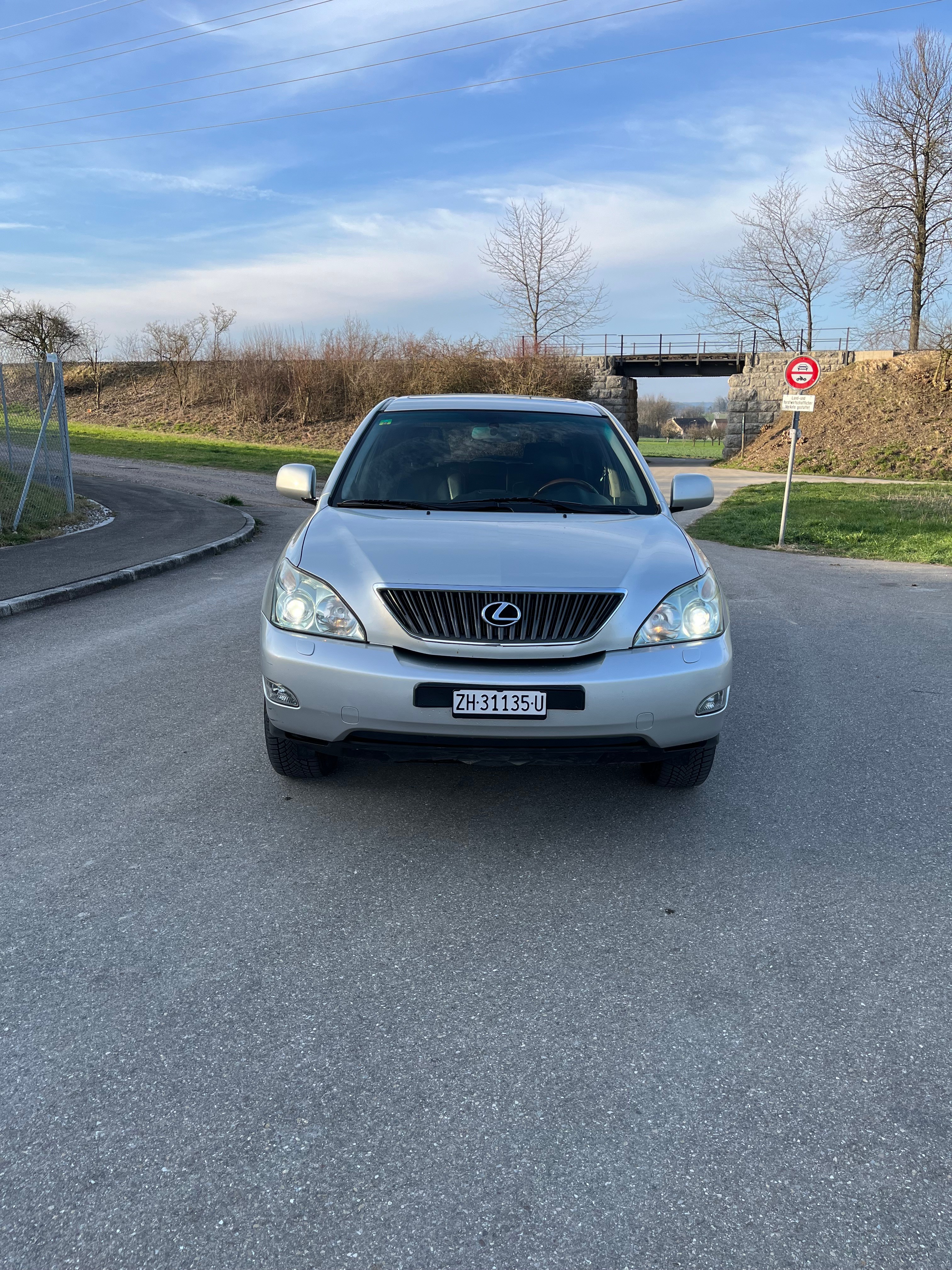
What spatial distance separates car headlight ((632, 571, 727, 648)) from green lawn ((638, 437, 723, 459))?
42.2 m

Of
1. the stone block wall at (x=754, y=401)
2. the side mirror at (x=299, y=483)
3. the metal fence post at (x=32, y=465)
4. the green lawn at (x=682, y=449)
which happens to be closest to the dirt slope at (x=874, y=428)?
the stone block wall at (x=754, y=401)

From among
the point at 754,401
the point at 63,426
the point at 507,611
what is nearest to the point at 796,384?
the point at 63,426

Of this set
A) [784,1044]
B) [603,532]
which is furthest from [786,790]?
[784,1044]

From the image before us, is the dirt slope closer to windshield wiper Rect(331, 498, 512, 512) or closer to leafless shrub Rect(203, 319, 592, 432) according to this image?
leafless shrub Rect(203, 319, 592, 432)

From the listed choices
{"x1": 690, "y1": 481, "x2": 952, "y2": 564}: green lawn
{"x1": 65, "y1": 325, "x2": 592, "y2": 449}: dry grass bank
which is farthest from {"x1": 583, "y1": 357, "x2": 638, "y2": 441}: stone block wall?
{"x1": 690, "y1": 481, "x2": 952, "y2": 564}: green lawn

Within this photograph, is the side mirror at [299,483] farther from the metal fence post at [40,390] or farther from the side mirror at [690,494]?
the metal fence post at [40,390]

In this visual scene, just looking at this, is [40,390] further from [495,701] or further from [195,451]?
[195,451]

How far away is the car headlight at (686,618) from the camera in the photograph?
12.0 ft

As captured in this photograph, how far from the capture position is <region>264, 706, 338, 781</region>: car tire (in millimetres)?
4043

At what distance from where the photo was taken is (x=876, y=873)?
3.56 m

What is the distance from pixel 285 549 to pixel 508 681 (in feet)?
4.39

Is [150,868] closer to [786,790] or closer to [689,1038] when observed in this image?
Answer: [689,1038]

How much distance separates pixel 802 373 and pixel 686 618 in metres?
12.3

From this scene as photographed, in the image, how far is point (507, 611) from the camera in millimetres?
3547
